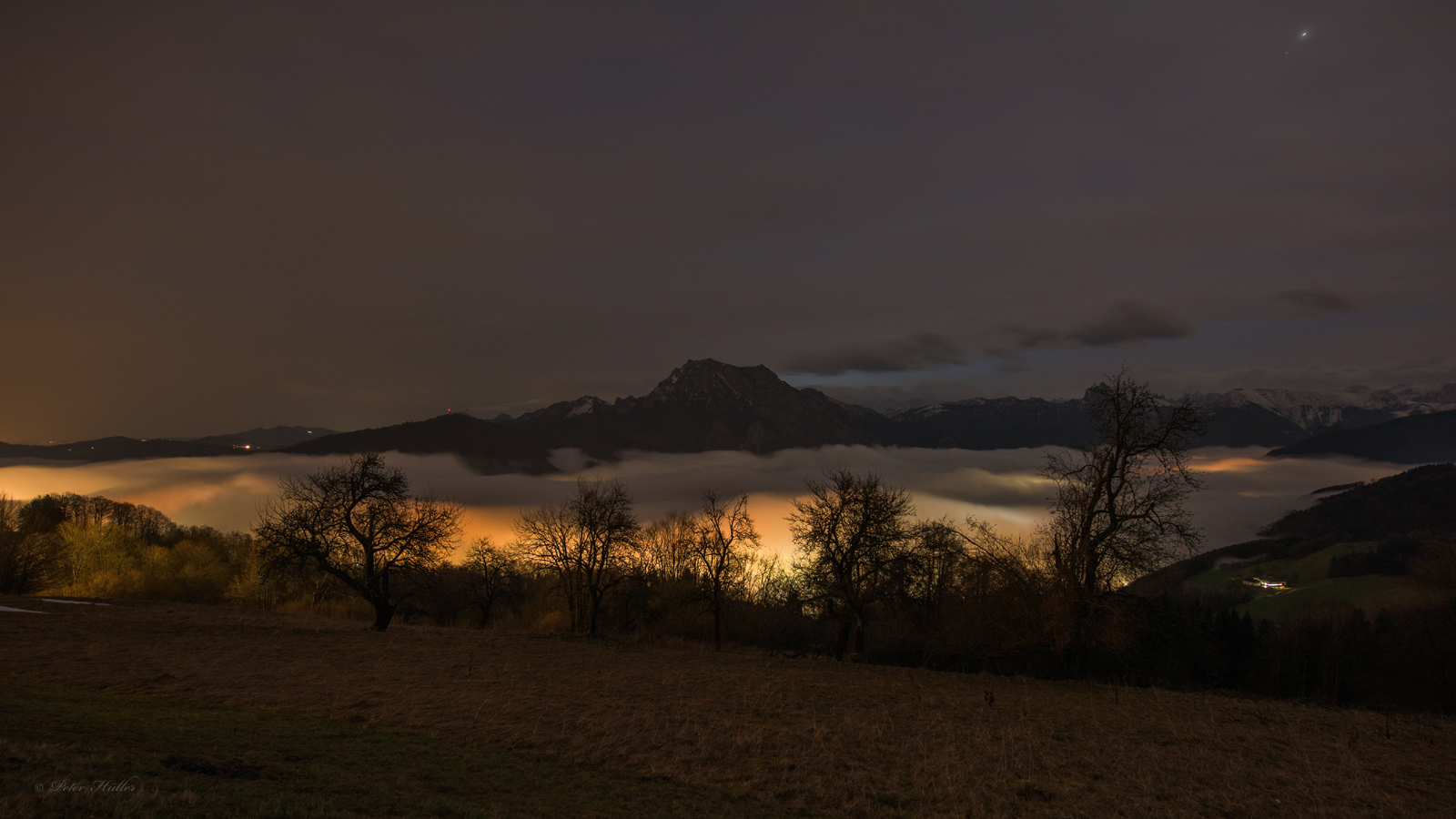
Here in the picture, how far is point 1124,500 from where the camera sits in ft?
90.2

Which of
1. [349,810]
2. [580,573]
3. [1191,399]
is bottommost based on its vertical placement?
[580,573]

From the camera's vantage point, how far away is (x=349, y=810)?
32.2ft

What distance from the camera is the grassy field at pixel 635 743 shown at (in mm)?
11102

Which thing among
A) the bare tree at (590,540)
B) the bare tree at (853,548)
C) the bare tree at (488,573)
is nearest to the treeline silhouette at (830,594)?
the bare tree at (853,548)

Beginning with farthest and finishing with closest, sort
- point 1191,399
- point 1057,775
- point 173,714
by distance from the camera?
point 1191,399, point 173,714, point 1057,775

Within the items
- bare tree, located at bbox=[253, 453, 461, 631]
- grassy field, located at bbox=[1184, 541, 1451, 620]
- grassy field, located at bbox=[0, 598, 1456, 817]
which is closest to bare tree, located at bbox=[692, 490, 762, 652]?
bare tree, located at bbox=[253, 453, 461, 631]

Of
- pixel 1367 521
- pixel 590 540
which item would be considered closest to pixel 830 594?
pixel 590 540

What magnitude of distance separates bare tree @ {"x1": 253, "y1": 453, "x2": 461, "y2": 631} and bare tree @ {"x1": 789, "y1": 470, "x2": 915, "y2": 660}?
2246 cm

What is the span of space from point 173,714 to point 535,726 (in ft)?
28.9

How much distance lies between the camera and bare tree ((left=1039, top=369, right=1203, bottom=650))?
2641 cm

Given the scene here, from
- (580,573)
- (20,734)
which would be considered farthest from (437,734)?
(580,573)

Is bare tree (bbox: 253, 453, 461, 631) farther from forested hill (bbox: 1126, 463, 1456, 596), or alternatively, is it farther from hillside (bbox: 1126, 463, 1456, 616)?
forested hill (bbox: 1126, 463, 1456, 596)

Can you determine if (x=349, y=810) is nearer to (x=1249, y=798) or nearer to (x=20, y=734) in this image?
(x=20, y=734)

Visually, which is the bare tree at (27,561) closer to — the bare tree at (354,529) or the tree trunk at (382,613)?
the bare tree at (354,529)
